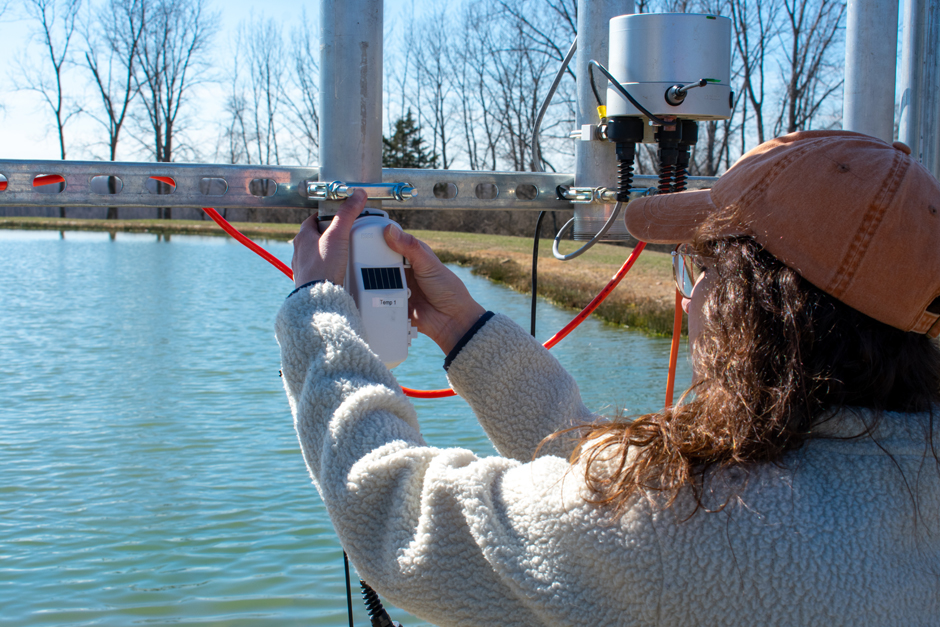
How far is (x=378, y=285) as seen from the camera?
147 cm

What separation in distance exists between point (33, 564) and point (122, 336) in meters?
7.12

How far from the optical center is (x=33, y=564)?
15.4ft

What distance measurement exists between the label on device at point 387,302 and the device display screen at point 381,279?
19mm

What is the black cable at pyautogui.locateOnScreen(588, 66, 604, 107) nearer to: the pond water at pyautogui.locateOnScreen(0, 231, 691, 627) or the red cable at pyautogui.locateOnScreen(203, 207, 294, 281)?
the red cable at pyautogui.locateOnScreen(203, 207, 294, 281)

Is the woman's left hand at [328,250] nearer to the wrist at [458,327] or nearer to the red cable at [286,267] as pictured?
the red cable at [286,267]

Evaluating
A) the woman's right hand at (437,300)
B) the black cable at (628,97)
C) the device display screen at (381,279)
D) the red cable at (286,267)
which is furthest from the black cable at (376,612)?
the black cable at (628,97)

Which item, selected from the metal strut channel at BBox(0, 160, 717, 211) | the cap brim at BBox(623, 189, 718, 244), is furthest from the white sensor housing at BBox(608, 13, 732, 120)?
the cap brim at BBox(623, 189, 718, 244)

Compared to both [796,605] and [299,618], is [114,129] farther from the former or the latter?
[796,605]

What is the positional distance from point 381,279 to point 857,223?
2.51 feet

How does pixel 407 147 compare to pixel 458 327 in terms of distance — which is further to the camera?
pixel 407 147

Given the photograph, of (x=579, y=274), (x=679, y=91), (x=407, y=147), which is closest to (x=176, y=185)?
(x=679, y=91)

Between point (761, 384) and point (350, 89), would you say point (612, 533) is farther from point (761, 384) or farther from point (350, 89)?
point (350, 89)

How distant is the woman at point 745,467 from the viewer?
0.98 m

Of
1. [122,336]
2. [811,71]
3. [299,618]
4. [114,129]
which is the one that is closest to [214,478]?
[299,618]
